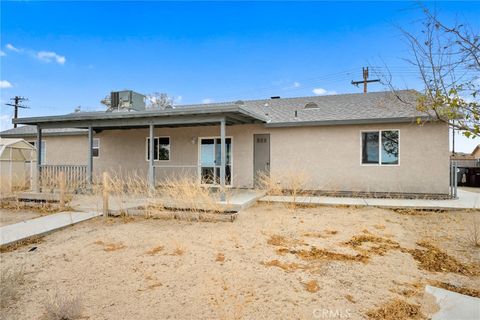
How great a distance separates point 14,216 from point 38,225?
1.94m

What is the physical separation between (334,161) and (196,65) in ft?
45.2

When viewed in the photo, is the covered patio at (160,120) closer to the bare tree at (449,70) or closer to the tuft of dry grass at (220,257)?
the tuft of dry grass at (220,257)

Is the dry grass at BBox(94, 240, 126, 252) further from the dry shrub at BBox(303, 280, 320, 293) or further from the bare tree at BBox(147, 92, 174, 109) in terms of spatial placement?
the bare tree at BBox(147, 92, 174, 109)

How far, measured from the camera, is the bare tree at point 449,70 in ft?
8.63

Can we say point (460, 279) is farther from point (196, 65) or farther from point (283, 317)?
point (196, 65)

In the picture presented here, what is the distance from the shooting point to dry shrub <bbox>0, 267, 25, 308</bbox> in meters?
3.26

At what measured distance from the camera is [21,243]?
554 centimetres

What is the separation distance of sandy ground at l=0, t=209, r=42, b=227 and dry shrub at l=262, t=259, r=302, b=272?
21.9 feet

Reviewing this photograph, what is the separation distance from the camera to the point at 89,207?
8352mm

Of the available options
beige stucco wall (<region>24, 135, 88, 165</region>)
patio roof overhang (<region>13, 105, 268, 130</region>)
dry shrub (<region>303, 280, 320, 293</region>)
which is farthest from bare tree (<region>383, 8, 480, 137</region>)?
beige stucco wall (<region>24, 135, 88, 165</region>)

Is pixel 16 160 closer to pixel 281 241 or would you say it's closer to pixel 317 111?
pixel 281 241

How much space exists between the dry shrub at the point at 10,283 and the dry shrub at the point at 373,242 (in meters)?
4.96

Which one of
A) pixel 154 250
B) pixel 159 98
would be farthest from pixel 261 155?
pixel 159 98
